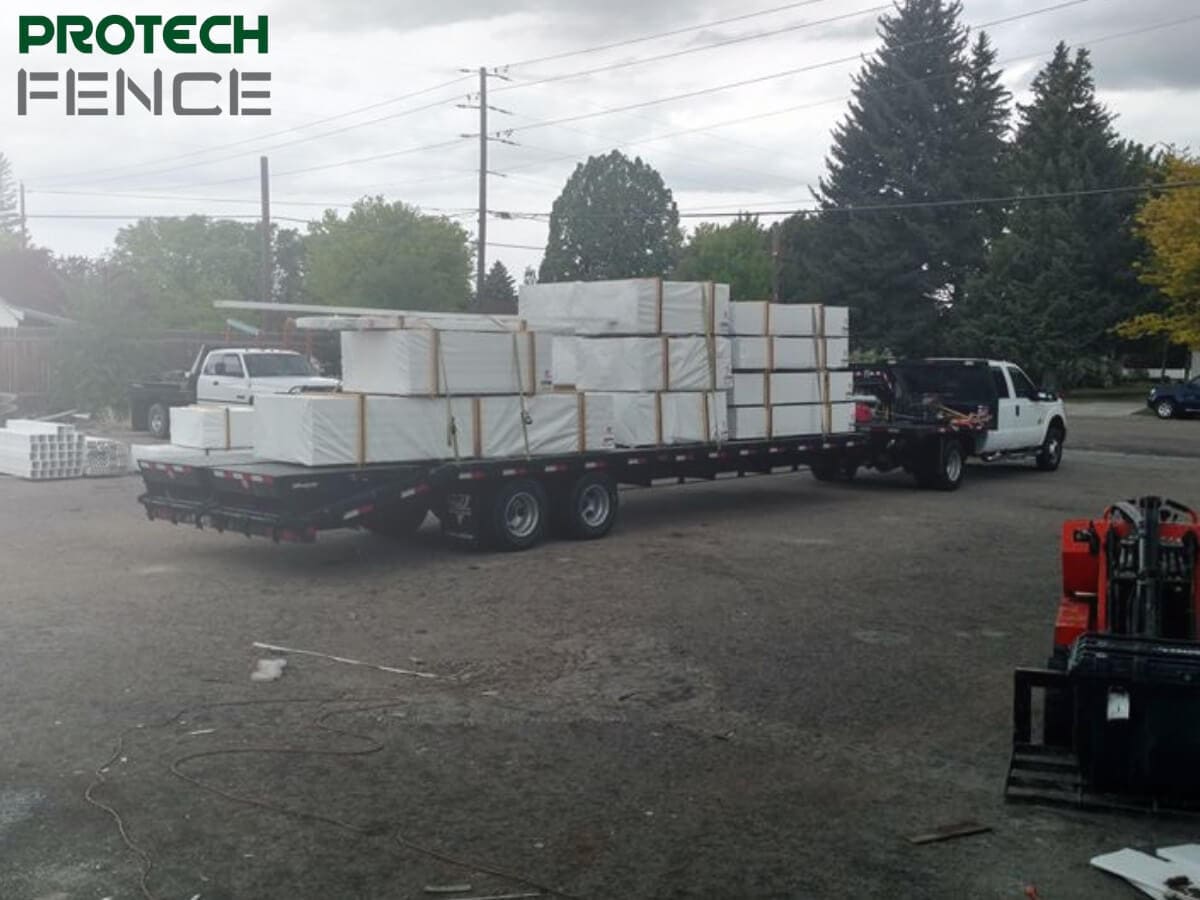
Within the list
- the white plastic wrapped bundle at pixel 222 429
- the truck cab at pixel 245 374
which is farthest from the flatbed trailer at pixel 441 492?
the truck cab at pixel 245 374

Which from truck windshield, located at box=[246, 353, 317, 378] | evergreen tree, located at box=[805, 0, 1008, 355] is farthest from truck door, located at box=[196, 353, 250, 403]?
evergreen tree, located at box=[805, 0, 1008, 355]

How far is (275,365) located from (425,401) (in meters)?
13.4

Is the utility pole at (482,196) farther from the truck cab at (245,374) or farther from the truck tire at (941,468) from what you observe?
the truck tire at (941,468)

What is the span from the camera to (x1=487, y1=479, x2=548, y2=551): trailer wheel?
1326 centimetres

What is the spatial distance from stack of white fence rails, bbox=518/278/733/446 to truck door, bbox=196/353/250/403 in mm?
10616

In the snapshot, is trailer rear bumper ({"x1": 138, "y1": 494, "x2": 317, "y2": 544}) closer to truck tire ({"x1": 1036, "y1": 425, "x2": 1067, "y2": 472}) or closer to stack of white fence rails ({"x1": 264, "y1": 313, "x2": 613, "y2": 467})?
stack of white fence rails ({"x1": 264, "y1": 313, "x2": 613, "y2": 467})

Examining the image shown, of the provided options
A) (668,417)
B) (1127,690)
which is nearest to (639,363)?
(668,417)

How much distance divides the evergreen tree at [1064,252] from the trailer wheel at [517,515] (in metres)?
37.8

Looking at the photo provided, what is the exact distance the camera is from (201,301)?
65.3 meters

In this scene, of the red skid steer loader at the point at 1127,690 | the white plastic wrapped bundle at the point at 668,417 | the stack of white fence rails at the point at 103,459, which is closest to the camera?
the red skid steer loader at the point at 1127,690

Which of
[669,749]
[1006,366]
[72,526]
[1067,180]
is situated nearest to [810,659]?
[669,749]

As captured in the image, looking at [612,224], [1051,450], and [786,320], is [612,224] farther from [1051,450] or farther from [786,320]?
[786,320]

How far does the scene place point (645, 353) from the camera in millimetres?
14961

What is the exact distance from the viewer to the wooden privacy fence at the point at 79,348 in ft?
92.7
